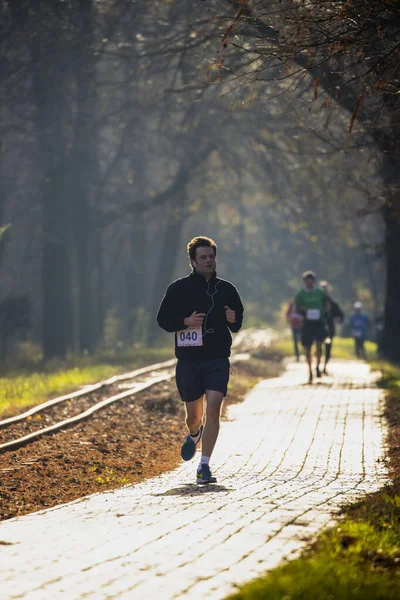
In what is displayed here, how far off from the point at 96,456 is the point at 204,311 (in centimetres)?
312

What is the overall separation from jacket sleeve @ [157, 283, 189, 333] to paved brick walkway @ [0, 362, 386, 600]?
1.36 meters

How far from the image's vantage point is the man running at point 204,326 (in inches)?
386

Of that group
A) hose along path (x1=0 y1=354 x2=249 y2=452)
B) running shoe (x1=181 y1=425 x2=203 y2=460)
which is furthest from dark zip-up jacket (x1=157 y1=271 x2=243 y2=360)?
hose along path (x1=0 y1=354 x2=249 y2=452)

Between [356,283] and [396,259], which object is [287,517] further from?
[356,283]

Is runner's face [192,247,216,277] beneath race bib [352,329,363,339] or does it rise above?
above

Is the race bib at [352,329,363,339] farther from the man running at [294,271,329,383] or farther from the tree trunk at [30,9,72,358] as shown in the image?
the man running at [294,271,329,383]

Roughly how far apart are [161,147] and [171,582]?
33.3 meters

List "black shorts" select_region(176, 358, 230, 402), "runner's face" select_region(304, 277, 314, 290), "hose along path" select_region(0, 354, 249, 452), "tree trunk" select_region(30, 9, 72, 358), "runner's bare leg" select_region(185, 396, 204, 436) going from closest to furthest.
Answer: "black shorts" select_region(176, 358, 230, 402) < "runner's bare leg" select_region(185, 396, 204, 436) < "hose along path" select_region(0, 354, 249, 452) < "runner's face" select_region(304, 277, 314, 290) < "tree trunk" select_region(30, 9, 72, 358)

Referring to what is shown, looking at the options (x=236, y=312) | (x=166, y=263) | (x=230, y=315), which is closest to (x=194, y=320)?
(x=230, y=315)

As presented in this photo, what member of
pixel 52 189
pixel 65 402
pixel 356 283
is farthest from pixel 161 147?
pixel 356 283

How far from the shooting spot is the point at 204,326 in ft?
32.3

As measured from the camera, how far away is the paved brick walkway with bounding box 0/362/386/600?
5.71m

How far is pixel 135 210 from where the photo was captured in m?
36.9

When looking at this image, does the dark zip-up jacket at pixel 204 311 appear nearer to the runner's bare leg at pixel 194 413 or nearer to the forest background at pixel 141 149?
the runner's bare leg at pixel 194 413
